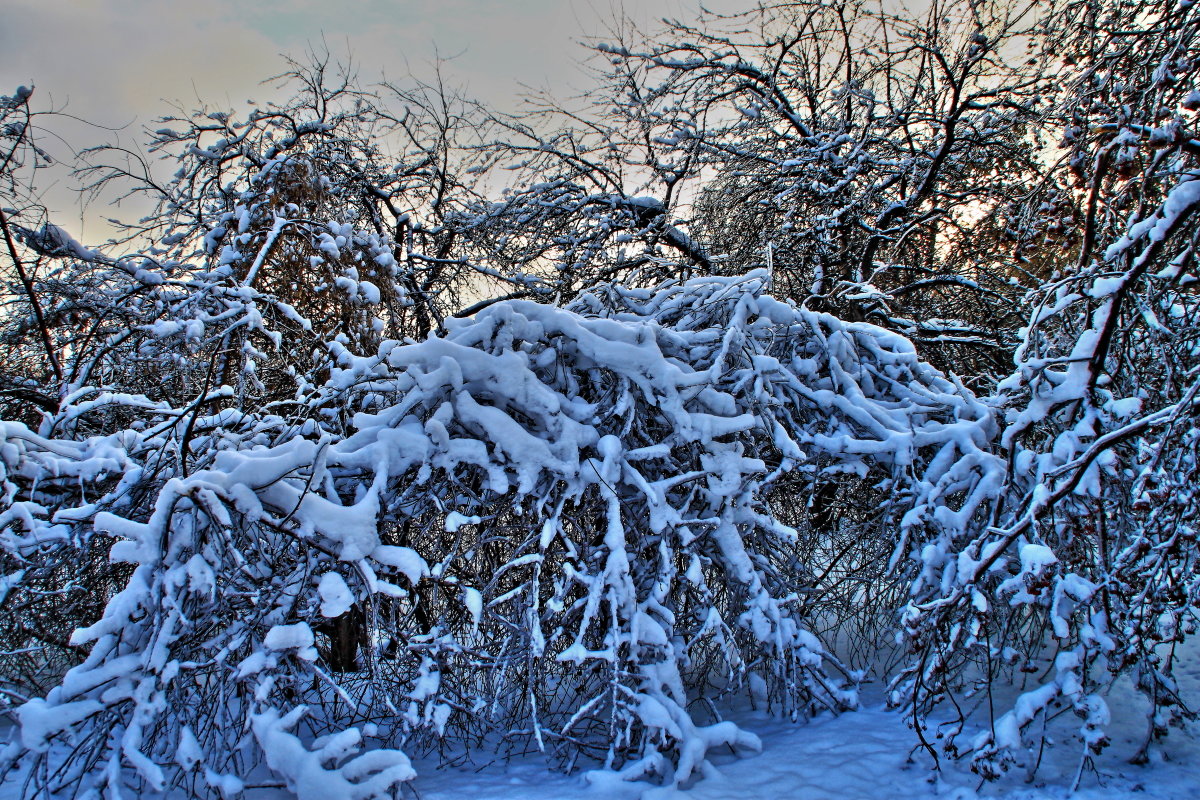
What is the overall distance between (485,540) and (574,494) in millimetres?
496

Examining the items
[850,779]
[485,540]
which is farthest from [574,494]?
A: [850,779]

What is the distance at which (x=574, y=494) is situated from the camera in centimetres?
345

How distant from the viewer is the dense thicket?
2.62 metres

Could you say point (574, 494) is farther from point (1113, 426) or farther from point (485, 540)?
point (1113, 426)

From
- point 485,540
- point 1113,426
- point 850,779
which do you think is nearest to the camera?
point 1113,426

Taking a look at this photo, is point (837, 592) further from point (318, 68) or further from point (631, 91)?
point (318, 68)

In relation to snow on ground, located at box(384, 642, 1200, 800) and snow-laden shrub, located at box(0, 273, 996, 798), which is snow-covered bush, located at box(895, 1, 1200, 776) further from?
snow-laden shrub, located at box(0, 273, 996, 798)

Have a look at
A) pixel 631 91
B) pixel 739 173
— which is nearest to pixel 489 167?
pixel 631 91

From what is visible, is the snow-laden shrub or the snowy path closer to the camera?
the snow-laden shrub

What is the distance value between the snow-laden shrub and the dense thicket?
0.02 metres

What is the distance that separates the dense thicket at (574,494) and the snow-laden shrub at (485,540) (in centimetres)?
2

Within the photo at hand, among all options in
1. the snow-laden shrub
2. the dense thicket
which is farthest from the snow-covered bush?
the snow-laden shrub

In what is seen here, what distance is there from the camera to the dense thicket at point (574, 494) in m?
2.62

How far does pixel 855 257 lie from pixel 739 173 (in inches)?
69.2
